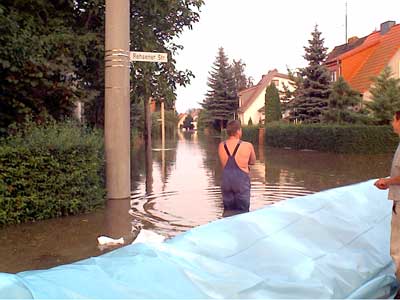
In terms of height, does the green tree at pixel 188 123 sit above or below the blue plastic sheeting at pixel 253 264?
above

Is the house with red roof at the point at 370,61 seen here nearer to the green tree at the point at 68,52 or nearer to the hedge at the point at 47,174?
the green tree at the point at 68,52

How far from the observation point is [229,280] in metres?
3.48

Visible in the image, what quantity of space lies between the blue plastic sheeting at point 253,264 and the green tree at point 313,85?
91.8 ft

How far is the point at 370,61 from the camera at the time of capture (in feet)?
122

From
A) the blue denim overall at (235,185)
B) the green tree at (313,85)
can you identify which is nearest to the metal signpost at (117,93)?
the blue denim overall at (235,185)

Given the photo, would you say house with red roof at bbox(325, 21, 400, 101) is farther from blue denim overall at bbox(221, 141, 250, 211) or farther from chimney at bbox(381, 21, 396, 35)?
blue denim overall at bbox(221, 141, 250, 211)

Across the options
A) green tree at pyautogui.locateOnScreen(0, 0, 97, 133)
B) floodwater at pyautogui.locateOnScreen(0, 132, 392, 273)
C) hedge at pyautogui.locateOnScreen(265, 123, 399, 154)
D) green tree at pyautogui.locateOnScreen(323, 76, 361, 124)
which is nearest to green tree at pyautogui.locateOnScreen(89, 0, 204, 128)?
green tree at pyautogui.locateOnScreen(0, 0, 97, 133)

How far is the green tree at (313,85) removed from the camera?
1284 inches

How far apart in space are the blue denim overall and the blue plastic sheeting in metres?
0.93

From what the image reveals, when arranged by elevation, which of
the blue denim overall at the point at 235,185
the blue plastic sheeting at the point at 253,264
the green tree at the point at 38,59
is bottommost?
the blue plastic sheeting at the point at 253,264

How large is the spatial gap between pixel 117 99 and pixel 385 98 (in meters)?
18.4

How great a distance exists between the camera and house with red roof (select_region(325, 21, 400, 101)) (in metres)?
34.0

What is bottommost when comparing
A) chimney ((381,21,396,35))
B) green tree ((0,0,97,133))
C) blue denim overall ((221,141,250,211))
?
blue denim overall ((221,141,250,211))

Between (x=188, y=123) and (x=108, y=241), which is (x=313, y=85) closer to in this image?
(x=108, y=241)
